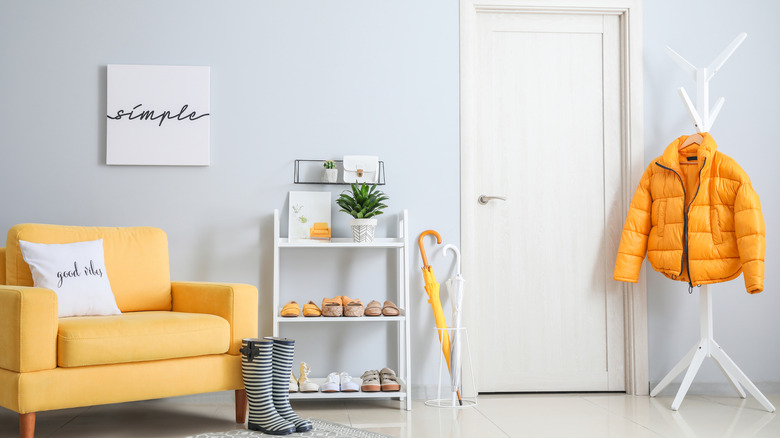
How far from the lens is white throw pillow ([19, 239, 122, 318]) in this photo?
242 centimetres

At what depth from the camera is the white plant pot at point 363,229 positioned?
2.87m

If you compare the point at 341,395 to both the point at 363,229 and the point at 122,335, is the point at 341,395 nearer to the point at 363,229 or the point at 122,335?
the point at 363,229

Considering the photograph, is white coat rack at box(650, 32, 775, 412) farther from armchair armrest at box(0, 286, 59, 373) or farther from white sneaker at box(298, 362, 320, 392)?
armchair armrest at box(0, 286, 59, 373)

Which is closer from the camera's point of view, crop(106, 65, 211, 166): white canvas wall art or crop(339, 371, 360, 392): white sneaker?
crop(339, 371, 360, 392): white sneaker

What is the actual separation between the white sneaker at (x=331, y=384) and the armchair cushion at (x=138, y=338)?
0.53 metres

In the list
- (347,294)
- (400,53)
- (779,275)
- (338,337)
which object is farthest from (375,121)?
(779,275)

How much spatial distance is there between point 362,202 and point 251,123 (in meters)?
0.67

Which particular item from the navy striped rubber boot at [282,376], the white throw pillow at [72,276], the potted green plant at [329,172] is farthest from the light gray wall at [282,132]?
the navy striped rubber boot at [282,376]

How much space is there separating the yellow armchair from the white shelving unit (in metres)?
0.31

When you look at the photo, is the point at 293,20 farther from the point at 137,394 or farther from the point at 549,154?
the point at 137,394

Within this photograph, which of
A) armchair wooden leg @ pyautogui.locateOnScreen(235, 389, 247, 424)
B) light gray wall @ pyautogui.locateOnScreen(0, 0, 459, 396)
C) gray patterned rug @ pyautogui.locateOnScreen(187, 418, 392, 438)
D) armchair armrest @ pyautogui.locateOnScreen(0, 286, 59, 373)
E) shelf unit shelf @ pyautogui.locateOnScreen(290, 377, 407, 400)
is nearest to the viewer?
armchair armrest @ pyautogui.locateOnScreen(0, 286, 59, 373)

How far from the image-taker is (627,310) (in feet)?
10.6

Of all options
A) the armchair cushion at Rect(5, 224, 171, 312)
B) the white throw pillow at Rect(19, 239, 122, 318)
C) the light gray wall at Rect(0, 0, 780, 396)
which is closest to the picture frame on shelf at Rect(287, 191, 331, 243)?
→ the light gray wall at Rect(0, 0, 780, 396)

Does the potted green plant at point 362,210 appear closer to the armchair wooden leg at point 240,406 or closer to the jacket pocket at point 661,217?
the armchair wooden leg at point 240,406
